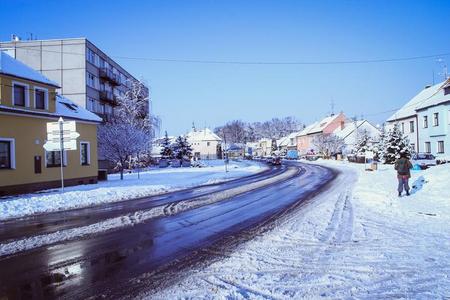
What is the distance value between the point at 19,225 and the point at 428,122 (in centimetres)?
4442

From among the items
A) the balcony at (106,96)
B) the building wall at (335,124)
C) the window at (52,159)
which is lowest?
the window at (52,159)

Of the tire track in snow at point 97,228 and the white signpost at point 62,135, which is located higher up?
the white signpost at point 62,135

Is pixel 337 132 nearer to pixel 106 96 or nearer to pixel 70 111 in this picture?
pixel 106 96

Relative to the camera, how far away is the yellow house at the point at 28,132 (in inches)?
739

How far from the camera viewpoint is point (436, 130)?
133ft

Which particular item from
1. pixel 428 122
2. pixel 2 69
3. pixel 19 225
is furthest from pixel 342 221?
pixel 428 122

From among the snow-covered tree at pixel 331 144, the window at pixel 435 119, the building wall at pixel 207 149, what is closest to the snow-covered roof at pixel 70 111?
the window at pixel 435 119

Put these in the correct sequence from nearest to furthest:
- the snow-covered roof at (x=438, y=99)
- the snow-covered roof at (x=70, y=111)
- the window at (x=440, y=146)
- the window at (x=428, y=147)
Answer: the snow-covered roof at (x=70, y=111) < the snow-covered roof at (x=438, y=99) < the window at (x=440, y=146) < the window at (x=428, y=147)

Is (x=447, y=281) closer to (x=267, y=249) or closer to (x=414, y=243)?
(x=414, y=243)

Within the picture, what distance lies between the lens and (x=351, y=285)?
4.97 meters

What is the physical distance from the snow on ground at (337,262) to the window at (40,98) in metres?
17.9

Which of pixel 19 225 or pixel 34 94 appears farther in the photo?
pixel 34 94

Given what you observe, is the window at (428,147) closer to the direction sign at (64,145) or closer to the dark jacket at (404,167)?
the dark jacket at (404,167)

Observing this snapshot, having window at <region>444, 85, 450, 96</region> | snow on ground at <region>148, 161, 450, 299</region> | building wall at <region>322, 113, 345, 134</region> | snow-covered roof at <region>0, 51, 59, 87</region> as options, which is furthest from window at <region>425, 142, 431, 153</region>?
building wall at <region>322, 113, 345, 134</region>
